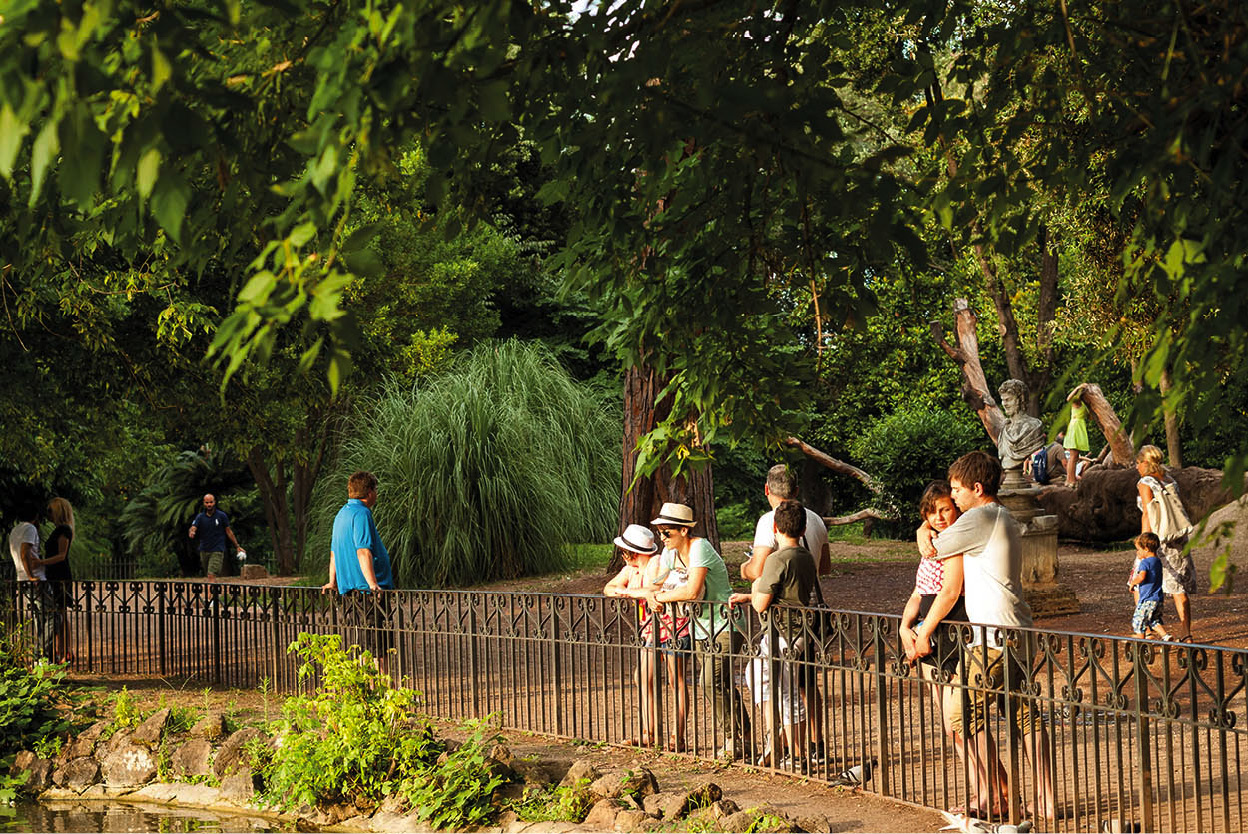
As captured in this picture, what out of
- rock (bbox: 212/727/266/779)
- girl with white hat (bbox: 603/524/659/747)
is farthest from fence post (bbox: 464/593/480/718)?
rock (bbox: 212/727/266/779)

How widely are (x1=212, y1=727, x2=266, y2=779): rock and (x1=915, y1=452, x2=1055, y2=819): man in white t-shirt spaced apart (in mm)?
4429

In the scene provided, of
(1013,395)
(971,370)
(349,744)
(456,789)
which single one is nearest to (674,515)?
(456,789)

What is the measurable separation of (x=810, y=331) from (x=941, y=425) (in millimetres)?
8910

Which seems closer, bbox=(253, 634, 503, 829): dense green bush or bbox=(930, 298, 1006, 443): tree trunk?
bbox=(253, 634, 503, 829): dense green bush

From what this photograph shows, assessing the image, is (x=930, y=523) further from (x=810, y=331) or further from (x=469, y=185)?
(x=810, y=331)

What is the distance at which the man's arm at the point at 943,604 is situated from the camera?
680cm

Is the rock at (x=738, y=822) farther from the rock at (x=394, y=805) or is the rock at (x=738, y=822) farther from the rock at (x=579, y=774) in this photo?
the rock at (x=394, y=805)

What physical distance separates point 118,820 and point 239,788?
775 millimetres

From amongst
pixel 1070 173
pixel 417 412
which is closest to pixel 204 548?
pixel 417 412

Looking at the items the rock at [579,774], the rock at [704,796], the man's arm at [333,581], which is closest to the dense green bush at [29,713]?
the man's arm at [333,581]

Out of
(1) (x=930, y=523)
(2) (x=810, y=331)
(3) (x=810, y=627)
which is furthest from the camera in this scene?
(2) (x=810, y=331)

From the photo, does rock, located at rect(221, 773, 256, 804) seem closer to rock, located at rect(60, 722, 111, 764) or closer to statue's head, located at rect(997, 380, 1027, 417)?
rock, located at rect(60, 722, 111, 764)

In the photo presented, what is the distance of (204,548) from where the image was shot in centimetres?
2617

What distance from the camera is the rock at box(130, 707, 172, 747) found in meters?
9.35
